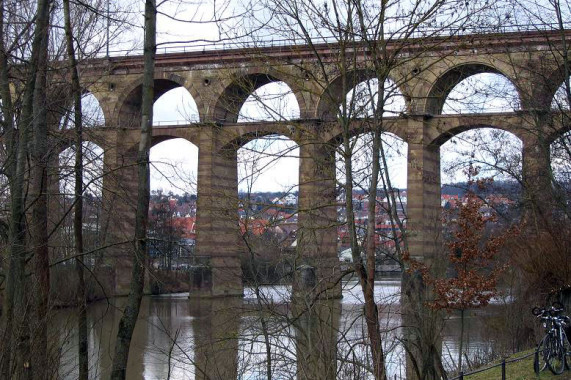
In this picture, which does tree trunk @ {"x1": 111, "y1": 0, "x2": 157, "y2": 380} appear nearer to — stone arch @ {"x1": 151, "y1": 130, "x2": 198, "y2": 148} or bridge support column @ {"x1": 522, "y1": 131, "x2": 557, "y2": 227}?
bridge support column @ {"x1": 522, "y1": 131, "x2": 557, "y2": 227}

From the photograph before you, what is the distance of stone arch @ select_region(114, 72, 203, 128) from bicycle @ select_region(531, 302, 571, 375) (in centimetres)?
2871

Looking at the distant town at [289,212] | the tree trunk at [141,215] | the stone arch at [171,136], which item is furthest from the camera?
the stone arch at [171,136]

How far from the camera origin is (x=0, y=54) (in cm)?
944

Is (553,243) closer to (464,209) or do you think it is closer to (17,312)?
(464,209)

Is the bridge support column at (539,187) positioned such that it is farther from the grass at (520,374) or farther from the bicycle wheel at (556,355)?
the bicycle wheel at (556,355)

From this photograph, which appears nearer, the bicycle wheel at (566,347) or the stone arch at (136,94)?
the bicycle wheel at (566,347)

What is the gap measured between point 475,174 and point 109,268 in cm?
2454

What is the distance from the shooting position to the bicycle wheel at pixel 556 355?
34.5ft

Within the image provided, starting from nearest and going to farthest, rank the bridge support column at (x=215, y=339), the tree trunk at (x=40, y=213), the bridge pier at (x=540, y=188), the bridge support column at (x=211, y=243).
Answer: the tree trunk at (x=40, y=213), the bridge support column at (x=215, y=339), the bridge pier at (x=540, y=188), the bridge support column at (x=211, y=243)

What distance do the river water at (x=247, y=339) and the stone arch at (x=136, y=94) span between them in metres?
8.53

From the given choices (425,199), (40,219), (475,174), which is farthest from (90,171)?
(425,199)

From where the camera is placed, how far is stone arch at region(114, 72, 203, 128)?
39062mm

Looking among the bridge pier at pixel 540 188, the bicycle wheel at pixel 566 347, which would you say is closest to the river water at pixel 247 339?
the bicycle wheel at pixel 566 347

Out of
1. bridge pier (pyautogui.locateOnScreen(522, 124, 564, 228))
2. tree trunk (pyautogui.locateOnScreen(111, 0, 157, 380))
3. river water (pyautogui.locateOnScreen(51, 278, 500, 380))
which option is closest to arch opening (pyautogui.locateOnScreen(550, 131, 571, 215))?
bridge pier (pyautogui.locateOnScreen(522, 124, 564, 228))
